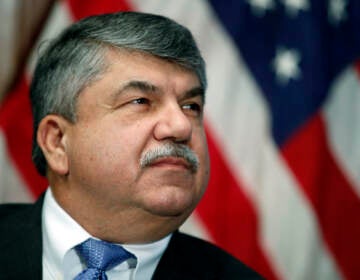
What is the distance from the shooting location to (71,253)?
1.55 meters

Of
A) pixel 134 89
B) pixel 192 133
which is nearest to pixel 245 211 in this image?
pixel 192 133

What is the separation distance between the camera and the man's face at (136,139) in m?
1.43

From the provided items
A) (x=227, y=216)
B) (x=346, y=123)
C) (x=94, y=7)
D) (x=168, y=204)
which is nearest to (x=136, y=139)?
(x=168, y=204)

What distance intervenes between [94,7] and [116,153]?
3.64 feet

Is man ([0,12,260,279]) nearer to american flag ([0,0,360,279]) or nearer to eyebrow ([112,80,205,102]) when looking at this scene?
eyebrow ([112,80,205,102])

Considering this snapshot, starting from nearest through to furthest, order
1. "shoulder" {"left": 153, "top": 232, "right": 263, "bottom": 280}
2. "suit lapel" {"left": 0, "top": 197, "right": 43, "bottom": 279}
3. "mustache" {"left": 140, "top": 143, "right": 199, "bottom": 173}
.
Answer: "mustache" {"left": 140, "top": 143, "right": 199, "bottom": 173} → "suit lapel" {"left": 0, "top": 197, "right": 43, "bottom": 279} → "shoulder" {"left": 153, "top": 232, "right": 263, "bottom": 280}

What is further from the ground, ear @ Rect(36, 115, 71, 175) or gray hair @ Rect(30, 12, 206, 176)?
gray hair @ Rect(30, 12, 206, 176)

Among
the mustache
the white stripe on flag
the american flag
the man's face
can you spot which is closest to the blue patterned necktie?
the man's face

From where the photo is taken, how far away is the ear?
1.58 metres

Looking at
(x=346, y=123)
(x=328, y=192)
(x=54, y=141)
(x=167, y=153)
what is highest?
(x=167, y=153)

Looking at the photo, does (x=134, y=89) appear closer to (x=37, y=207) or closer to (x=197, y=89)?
(x=197, y=89)

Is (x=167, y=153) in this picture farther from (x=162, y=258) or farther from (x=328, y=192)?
(x=328, y=192)

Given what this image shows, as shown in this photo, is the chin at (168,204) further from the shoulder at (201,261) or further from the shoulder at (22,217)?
the shoulder at (22,217)

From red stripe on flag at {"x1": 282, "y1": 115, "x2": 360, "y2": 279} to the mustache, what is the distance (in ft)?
Result: 3.16
